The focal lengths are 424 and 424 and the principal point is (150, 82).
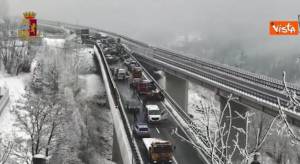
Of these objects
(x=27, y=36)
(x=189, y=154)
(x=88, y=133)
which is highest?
(x=27, y=36)

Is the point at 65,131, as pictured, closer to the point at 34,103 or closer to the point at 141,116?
the point at 34,103

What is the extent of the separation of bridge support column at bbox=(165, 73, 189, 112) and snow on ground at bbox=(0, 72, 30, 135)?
29.8m

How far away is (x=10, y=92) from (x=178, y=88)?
115 ft

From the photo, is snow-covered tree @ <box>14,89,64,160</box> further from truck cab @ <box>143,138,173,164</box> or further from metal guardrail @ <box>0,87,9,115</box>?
truck cab @ <box>143,138,173,164</box>

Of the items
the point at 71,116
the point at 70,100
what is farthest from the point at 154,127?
the point at 70,100

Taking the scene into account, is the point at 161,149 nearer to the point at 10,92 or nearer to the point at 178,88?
the point at 10,92

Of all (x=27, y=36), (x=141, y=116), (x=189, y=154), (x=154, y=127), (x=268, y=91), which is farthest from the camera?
(x=27, y=36)

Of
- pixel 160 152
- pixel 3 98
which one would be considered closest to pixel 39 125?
pixel 3 98

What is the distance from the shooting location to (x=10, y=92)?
243ft

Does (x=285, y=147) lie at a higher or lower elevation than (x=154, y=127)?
lower

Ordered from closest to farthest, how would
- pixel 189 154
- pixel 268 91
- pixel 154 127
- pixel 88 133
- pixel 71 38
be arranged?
pixel 189 154, pixel 154 127, pixel 268 91, pixel 88 133, pixel 71 38

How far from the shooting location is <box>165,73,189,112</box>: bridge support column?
90688 mm

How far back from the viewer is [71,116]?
72.3 metres

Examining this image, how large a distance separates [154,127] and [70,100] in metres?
38.5
